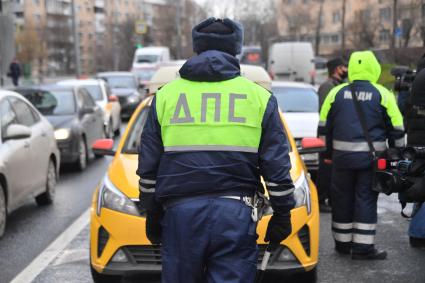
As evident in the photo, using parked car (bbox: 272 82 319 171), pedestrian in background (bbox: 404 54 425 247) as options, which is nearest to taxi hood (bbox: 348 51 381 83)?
pedestrian in background (bbox: 404 54 425 247)

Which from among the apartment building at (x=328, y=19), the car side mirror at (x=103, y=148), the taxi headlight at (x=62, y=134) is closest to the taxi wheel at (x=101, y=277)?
the car side mirror at (x=103, y=148)

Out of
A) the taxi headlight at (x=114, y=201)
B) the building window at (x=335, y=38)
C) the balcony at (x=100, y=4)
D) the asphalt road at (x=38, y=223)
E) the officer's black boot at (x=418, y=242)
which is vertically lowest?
the building window at (x=335, y=38)

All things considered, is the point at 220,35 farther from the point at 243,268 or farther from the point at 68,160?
the point at 68,160

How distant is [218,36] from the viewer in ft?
11.8

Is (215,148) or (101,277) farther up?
(215,148)

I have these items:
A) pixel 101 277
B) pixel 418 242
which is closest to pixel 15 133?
pixel 101 277

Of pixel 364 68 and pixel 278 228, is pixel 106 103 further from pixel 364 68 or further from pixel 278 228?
pixel 278 228

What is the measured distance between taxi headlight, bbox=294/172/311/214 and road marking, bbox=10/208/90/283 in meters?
2.29

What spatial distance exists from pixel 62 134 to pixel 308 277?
24.9 feet

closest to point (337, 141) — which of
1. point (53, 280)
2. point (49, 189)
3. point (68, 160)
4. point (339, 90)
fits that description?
point (339, 90)

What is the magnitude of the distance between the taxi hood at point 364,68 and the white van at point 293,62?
26440mm

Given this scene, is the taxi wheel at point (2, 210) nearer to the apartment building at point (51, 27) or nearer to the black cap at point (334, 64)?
the black cap at point (334, 64)

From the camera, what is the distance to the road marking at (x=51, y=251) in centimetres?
616

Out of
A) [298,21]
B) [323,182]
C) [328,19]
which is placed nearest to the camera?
[323,182]
